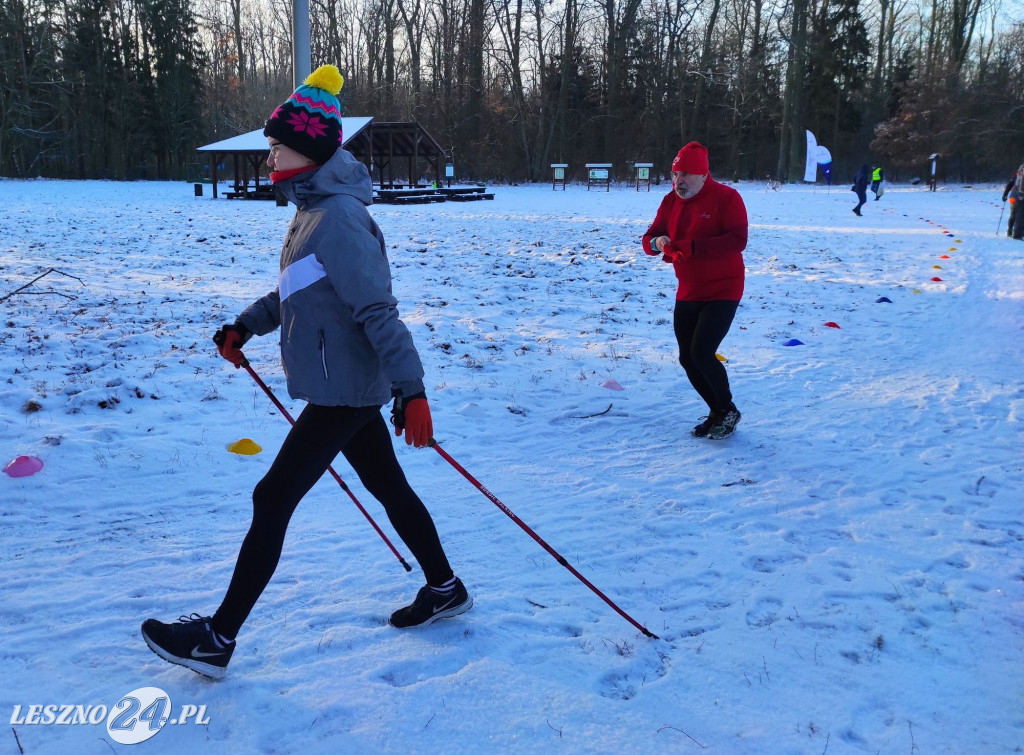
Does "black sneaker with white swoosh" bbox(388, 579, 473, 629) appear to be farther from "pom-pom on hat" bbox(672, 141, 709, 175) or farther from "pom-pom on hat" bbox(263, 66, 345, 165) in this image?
"pom-pom on hat" bbox(672, 141, 709, 175)

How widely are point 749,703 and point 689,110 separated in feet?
166

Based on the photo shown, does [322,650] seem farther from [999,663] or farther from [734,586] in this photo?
[999,663]

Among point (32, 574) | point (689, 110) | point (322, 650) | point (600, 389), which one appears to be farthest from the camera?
point (689, 110)

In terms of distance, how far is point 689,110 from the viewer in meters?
49.0

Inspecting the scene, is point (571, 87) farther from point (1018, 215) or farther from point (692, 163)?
point (692, 163)

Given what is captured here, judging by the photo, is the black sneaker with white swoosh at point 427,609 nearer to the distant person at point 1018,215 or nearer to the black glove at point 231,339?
the black glove at point 231,339

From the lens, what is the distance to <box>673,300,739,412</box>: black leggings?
205 inches

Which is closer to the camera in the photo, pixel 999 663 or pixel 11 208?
pixel 999 663

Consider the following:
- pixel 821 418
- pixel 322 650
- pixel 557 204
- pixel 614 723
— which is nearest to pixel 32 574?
pixel 322 650

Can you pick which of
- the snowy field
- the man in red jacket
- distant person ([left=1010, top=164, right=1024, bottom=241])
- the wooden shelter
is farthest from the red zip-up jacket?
the wooden shelter

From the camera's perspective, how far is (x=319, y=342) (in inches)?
105

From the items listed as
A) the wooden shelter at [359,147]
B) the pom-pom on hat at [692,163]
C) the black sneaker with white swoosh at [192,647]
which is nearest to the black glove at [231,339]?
the black sneaker with white swoosh at [192,647]

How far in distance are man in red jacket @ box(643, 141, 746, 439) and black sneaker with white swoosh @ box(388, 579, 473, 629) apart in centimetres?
276

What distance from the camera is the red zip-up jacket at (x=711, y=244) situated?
5.11m
